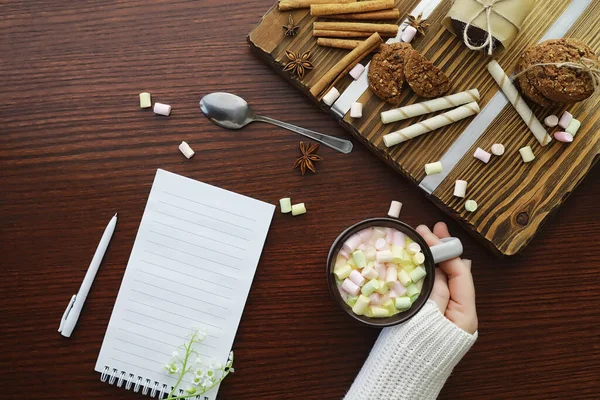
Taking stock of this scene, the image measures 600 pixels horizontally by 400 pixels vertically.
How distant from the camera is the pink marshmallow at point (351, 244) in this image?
3.23 feet

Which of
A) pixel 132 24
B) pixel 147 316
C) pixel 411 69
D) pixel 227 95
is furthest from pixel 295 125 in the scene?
pixel 147 316

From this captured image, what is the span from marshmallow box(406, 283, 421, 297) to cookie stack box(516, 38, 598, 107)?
0.45 metres

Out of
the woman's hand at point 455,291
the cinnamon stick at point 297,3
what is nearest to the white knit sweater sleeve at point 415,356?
the woman's hand at point 455,291

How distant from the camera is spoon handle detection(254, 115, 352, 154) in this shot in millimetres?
1066

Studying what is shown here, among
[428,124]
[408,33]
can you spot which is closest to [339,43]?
[408,33]

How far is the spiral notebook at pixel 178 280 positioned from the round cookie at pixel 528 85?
57 cm

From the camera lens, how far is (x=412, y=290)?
98cm

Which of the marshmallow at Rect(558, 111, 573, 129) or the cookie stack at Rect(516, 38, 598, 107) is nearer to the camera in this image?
the cookie stack at Rect(516, 38, 598, 107)

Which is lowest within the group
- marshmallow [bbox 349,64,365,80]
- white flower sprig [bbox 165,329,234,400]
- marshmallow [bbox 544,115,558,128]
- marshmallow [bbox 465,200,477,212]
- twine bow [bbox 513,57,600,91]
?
white flower sprig [bbox 165,329,234,400]

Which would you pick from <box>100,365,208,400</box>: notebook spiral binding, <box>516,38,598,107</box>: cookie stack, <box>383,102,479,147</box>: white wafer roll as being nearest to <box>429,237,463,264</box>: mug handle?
<box>383,102,479,147</box>: white wafer roll

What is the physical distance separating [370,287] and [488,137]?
1.32 ft

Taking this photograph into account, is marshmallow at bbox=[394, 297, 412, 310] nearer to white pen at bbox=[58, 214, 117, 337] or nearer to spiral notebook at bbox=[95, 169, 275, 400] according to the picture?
spiral notebook at bbox=[95, 169, 275, 400]

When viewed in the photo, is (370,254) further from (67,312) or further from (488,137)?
(67,312)

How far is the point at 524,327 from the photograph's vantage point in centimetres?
110
